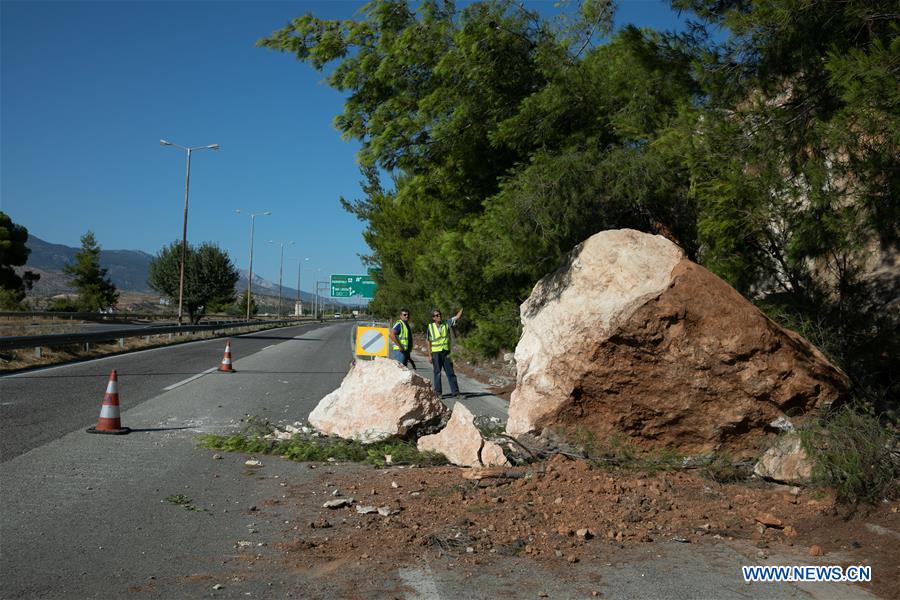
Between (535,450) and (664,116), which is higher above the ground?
(664,116)

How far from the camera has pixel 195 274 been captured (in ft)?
192

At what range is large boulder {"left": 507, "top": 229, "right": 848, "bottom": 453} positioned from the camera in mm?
6688

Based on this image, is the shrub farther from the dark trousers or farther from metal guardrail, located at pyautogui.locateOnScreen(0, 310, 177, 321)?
metal guardrail, located at pyautogui.locateOnScreen(0, 310, 177, 321)

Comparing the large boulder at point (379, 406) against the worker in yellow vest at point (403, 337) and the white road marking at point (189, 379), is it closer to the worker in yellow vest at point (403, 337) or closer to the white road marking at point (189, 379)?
the worker in yellow vest at point (403, 337)

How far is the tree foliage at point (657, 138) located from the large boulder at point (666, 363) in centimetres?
122

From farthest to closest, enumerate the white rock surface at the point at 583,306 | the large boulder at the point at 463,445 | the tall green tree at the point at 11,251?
the tall green tree at the point at 11,251 → the large boulder at the point at 463,445 → the white rock surface at the point at 583,306

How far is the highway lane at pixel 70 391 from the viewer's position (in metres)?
8.59

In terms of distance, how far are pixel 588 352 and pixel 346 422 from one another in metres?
3.11

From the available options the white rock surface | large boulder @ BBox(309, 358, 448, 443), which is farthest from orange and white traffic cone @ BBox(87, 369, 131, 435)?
the white rock surface

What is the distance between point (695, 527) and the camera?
5.27 m

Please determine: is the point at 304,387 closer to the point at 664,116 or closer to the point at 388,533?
the point at 664,116

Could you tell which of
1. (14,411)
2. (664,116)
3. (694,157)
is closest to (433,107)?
(664,116)

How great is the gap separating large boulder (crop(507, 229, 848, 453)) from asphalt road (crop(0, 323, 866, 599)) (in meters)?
2.22

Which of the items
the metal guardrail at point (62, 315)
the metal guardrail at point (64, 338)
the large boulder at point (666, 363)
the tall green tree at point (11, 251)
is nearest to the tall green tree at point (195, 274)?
the metal guardrail at point (62, 315)
